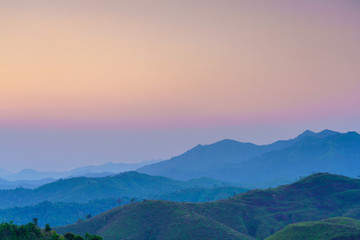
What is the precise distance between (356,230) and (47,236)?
113 metres

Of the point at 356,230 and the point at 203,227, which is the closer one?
the point at 356,230

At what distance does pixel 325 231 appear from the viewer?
154000 millimetres

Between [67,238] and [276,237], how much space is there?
102 m

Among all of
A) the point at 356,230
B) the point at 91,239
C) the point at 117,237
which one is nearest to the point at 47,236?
the point at 91,239


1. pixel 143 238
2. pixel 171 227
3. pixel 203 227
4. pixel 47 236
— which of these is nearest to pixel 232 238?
pixel 203 227

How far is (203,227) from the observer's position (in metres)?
191

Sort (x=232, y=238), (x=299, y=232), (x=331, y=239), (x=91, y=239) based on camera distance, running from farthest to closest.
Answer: (x=232, y=238)
(x=299, y=232)
(x=331, y=239)
(x=91, y=239)

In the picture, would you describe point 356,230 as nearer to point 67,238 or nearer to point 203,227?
point 203,227

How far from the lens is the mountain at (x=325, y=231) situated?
145 m

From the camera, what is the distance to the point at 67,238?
9475 cm

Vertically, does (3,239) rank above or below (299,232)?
above

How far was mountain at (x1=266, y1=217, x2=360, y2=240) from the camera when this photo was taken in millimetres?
145125

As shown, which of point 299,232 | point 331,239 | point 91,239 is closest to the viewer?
point 91,239

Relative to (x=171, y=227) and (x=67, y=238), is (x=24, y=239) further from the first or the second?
(x=171, y=227)
